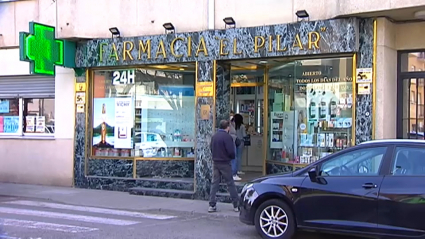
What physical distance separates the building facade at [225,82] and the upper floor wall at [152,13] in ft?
0.09

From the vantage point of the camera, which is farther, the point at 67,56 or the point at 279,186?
the point at 67,56

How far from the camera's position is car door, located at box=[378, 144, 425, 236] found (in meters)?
6.90

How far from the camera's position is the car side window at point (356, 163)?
7.45 m

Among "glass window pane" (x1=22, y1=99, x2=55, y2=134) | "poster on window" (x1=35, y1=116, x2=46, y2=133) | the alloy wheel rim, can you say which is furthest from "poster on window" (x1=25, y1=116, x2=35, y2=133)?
the alloy wheel rim

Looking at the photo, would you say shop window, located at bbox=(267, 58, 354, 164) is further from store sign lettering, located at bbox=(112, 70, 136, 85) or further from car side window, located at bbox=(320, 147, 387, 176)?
car side window, located at bbox=(320, 147, 387, 176)

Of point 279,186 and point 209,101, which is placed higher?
point 209,101

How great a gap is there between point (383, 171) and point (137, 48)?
306 inches

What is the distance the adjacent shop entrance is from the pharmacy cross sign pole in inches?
326

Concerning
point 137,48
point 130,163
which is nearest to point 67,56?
point 137,48

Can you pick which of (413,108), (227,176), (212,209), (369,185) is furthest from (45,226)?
(413,108)

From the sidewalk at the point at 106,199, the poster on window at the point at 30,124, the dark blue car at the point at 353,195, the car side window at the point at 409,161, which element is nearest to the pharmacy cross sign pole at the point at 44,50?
the poster on window at the point at 30,124

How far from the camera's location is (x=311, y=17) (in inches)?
453

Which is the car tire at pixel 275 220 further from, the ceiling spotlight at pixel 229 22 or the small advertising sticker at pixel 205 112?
the ceiling spotlight at pixel 229 22

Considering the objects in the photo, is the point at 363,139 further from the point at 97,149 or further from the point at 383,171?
the point at 97,149
